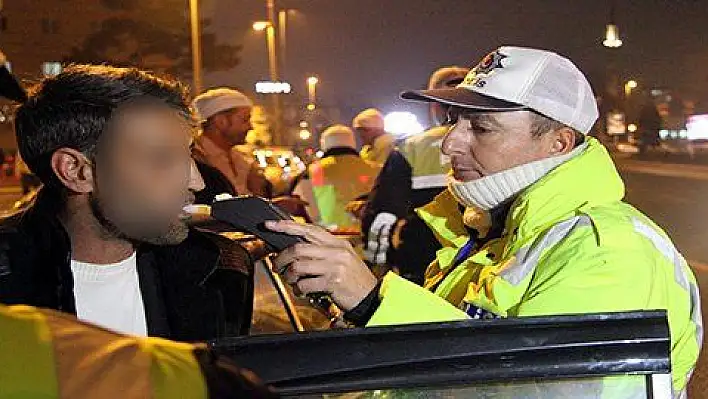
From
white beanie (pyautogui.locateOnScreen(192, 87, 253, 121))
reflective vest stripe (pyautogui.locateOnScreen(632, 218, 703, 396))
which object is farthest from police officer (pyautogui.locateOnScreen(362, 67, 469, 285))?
reflective vest stripe (pyautogui.locateOnScreen(632, 218, 703, 396))

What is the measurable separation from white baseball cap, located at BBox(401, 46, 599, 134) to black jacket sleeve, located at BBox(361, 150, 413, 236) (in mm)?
3182

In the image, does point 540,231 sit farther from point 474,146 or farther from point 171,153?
point 171,153

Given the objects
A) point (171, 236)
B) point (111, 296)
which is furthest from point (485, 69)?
point (111, 296)

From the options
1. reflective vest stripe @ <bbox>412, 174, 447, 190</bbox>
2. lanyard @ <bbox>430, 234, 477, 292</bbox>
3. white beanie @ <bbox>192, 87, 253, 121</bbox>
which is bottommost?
reflective vest stripe @ <bbox>412, 174, 447, 190</bbox>

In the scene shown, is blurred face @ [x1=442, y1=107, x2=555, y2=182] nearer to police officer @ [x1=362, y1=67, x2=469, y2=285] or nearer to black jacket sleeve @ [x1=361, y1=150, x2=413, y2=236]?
police officer @ [x1=362, y1=67, x2=469, y2=285]

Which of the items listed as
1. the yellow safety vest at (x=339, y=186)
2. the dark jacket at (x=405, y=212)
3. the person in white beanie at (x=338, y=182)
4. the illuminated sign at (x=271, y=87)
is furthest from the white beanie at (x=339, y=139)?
the illuminated sign at (x=271, y=87)

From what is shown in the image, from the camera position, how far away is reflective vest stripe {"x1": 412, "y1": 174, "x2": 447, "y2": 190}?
580 cm

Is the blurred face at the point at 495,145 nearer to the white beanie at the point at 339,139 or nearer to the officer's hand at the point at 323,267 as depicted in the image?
the officer's hand at the point at 323,267

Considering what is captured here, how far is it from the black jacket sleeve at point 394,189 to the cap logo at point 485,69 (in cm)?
310

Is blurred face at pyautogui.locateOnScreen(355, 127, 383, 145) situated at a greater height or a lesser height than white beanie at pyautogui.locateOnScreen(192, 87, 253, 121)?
lesser

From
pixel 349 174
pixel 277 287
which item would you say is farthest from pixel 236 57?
pixel 277 287

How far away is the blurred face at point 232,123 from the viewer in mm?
7363

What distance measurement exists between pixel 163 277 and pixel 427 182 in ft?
10.4

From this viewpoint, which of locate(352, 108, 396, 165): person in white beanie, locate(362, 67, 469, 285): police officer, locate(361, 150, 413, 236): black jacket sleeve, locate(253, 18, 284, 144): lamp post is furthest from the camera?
locate(253, 18, 284, 144): lamp post
